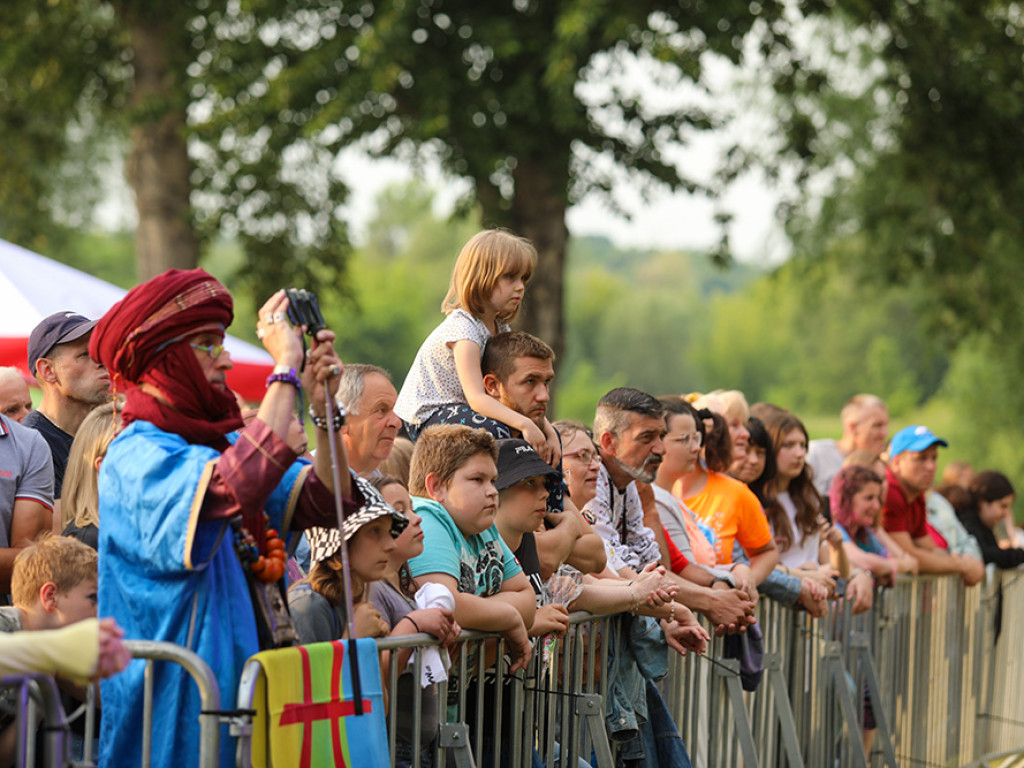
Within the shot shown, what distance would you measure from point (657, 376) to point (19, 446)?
336 ft

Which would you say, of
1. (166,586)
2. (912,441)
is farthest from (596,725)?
(912,441)

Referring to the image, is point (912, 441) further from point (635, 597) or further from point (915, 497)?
point (635, 597)

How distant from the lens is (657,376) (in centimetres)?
10619

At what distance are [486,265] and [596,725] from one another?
164cm

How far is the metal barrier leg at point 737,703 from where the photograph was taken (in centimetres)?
576

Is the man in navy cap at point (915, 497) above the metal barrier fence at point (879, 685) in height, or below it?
above

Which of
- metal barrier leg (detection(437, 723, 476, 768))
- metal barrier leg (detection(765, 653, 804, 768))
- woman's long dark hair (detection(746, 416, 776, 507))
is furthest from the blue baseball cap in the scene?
metal barrier leg (detection(437, 723, 476, 768))

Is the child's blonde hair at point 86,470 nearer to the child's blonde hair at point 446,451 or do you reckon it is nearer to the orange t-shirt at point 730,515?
the child's blonde hair at point 446,451

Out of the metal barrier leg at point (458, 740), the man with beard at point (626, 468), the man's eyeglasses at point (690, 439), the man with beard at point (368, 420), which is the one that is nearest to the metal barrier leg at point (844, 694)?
the man's eyeglasses at point (690, 439)

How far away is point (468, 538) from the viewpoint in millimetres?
4297

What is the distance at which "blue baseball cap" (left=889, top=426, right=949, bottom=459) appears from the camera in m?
8.55

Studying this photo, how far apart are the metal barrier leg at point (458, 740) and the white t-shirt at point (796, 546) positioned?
3.25m

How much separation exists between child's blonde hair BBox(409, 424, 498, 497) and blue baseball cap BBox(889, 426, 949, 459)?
16.2ft

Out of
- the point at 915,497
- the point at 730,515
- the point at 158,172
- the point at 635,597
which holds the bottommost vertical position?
the point at 635,597
